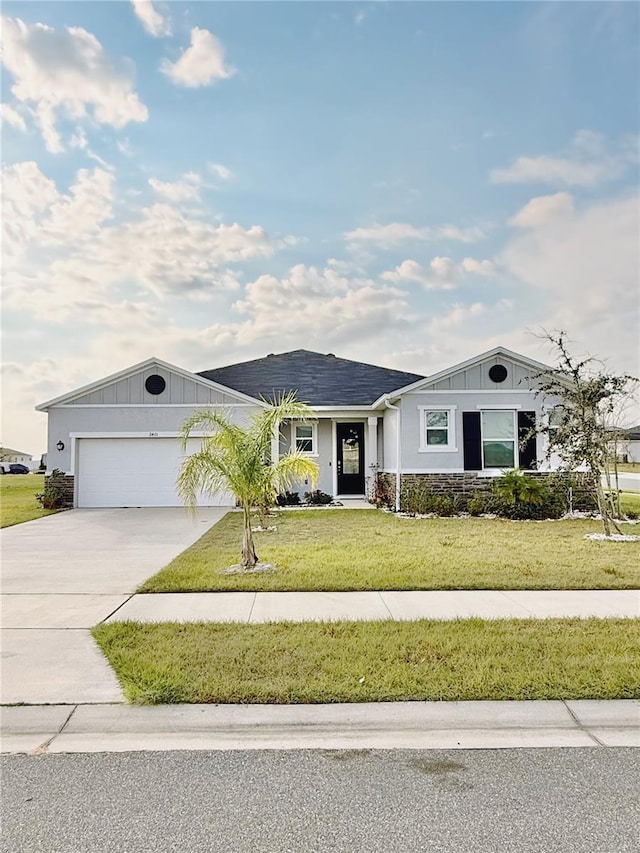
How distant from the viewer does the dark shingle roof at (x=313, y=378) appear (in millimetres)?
19219

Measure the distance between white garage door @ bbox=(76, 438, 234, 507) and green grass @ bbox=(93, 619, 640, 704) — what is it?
12.0 metres

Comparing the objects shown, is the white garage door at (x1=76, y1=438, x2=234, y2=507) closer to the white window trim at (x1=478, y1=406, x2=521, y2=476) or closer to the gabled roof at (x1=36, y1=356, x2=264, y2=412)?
the gabled roof at (x1=36, y1=356, x2=264, y2=412)

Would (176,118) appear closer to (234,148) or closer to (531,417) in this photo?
(234,148)

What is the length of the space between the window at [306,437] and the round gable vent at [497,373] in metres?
5.78

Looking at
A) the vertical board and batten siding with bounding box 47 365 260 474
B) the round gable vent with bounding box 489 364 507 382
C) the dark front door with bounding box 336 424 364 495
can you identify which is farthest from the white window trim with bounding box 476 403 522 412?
the vertical board and batten siding with bounding box 47 365 260 474

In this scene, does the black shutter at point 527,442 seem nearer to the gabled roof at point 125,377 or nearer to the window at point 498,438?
the window at point 498,438

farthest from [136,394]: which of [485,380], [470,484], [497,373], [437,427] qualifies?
[497,373]

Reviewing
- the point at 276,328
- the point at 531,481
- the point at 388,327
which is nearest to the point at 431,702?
the point at 531,481

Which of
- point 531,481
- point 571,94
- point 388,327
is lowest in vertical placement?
point 531,481

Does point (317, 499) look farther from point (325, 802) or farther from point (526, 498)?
point (325, 802)

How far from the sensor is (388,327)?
21672 millimetres

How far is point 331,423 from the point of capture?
18656 mm

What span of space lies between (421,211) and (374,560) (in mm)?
9936

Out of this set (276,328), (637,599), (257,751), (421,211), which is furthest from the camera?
(276,328)
